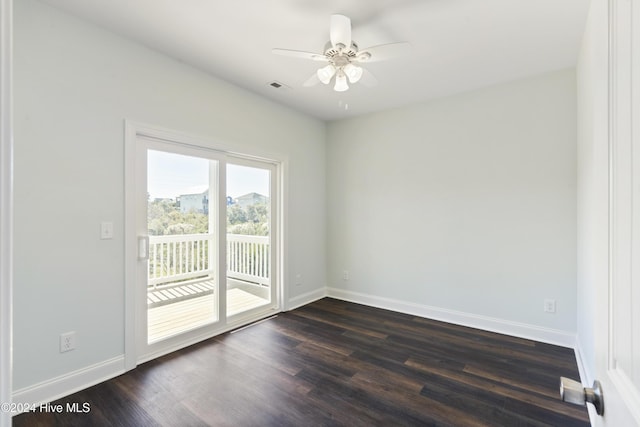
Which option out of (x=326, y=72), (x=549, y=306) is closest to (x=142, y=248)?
(x=326, y=72)

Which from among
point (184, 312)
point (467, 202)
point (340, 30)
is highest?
point (340, 30)

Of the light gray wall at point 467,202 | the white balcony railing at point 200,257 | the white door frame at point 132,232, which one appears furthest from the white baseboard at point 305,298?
the white door frame at point 132,232

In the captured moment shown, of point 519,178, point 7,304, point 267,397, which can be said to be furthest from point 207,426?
point 519,178

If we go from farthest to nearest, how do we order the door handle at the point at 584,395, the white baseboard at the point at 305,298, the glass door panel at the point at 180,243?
the white baseboard at the point at 305,298
the glass door panel at the point at 180,243
the door handle at the point at 584,395

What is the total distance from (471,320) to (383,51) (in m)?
2.98

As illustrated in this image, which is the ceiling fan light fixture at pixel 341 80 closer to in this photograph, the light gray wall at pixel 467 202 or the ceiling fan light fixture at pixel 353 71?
the ceiling fan light fixture at pixel 353 71

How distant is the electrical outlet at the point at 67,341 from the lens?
2066 mm

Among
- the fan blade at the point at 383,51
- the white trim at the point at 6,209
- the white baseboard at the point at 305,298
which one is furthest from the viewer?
the white baseboard at the point at 305,298

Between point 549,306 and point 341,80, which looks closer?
point 341,80

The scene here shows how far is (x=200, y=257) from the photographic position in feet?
9.87

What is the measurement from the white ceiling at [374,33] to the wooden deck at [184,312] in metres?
2.24

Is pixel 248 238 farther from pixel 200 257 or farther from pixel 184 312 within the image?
pixel 184 312

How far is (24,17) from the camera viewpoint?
189 centimetres

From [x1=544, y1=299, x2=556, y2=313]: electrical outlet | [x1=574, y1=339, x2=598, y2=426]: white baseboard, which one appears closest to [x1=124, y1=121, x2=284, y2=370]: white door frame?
[x1=574, y1=339, x2=598, y2=426]: white baseboard
